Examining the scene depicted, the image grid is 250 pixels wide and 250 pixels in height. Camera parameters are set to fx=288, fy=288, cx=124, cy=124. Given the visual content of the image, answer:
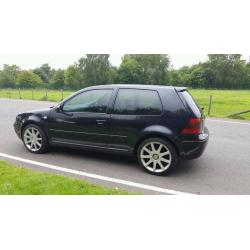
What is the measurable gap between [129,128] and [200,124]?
1280 millimetres

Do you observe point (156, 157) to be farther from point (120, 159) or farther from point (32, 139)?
point (32, 139)

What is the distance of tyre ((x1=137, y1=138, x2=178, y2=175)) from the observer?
5085 millimetres

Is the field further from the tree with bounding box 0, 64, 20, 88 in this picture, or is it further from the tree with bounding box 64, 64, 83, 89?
the tree with bounding box 0, 64, 20, 88

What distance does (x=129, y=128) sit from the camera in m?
5.32

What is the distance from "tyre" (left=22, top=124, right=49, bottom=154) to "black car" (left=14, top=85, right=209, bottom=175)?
3 centimetres

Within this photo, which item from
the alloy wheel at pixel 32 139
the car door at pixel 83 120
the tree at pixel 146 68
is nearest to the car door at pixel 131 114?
the car door at pixel 83 120

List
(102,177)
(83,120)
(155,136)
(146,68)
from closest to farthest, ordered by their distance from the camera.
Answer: (102,177), (155,136), (83,120), (146,68)

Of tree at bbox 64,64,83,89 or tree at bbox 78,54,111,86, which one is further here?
tree at bbox 78,54,111,86

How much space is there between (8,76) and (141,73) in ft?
112

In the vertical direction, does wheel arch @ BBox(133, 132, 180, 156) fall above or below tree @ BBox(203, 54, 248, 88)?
below

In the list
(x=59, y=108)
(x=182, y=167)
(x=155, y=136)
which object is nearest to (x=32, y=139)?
(x=59, y=108)

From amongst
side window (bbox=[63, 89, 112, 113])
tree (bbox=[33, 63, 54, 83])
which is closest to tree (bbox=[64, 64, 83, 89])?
tree (bbox=[33, 63, 54, 83])

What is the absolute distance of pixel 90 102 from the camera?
226 inches

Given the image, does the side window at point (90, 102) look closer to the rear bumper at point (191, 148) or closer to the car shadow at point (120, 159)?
the car shadow at point (120, 159)
